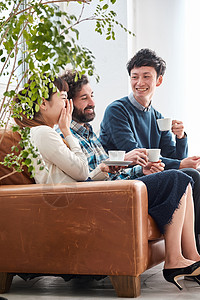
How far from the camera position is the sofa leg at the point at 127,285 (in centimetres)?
204

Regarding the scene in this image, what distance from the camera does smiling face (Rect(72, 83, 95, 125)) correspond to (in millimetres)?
2654

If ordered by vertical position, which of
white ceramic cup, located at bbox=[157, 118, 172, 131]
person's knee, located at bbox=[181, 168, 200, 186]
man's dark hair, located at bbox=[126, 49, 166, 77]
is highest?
man's dark hair, located at bbox=[126, 49, 166, 77]

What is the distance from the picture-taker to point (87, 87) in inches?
106

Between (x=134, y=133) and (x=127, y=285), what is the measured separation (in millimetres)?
1207

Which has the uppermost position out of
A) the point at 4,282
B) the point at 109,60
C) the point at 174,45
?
the point at 174,45

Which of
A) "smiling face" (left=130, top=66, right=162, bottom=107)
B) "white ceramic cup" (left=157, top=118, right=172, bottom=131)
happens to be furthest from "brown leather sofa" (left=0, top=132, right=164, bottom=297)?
"smiling face" (left=130, top=66, right=162, bottom=107)

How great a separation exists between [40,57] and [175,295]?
1174 millimetres

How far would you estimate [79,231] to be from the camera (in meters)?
2.10

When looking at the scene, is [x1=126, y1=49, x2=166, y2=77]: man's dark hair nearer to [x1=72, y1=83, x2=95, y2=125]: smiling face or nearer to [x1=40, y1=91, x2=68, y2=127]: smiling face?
[x1=72, y1=83, x2=95, y2=125]: smiling face

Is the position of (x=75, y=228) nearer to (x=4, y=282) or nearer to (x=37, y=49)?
(x=4, y=282)

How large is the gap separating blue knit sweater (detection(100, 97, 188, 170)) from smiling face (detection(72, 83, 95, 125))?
0.34m

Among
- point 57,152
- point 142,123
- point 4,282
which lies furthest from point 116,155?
point 142,123

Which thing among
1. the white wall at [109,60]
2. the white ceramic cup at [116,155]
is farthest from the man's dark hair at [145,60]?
the white wall at [109,60]

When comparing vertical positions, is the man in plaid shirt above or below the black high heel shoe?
above
